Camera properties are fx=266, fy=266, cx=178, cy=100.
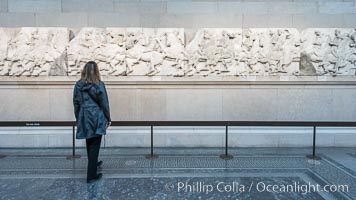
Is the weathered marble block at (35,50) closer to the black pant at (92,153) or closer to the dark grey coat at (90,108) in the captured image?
the dark grey coat at (90,108)

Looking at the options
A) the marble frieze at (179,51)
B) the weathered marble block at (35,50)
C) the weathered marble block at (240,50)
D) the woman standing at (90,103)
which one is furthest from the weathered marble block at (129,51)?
the woman standing at (90,103)

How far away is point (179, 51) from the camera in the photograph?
638cm

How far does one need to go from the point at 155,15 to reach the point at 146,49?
0.90m

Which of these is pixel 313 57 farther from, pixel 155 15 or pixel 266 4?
pixel 155 15

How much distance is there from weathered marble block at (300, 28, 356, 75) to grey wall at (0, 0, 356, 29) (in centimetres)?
29

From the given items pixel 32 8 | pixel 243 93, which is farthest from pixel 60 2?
pixel 243 93

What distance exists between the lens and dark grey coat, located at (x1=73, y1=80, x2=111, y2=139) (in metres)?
3.99

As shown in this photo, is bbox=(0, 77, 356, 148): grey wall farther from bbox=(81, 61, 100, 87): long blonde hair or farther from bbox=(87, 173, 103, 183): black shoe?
bbox=(81, 61, 100, 87): long blonde hair

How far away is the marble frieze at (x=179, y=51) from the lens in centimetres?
628

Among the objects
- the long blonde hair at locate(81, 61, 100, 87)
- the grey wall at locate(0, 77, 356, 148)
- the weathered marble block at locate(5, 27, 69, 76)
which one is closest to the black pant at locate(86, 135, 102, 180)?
the long blonde hair at locate(81, 61, 100, 87)

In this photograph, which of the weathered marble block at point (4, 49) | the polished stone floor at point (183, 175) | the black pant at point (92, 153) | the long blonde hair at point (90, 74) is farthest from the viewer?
the weathered marble block at point (4, 49)

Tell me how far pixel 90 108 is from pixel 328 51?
5.70 metres

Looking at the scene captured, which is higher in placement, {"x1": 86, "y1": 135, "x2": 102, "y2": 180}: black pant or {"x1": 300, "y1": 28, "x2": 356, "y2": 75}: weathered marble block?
{"x1": 300, "y1": 28, "x2": 356, "y2": 75}: weathered marble block

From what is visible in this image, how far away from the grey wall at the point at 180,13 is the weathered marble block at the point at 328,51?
289 millimetres
